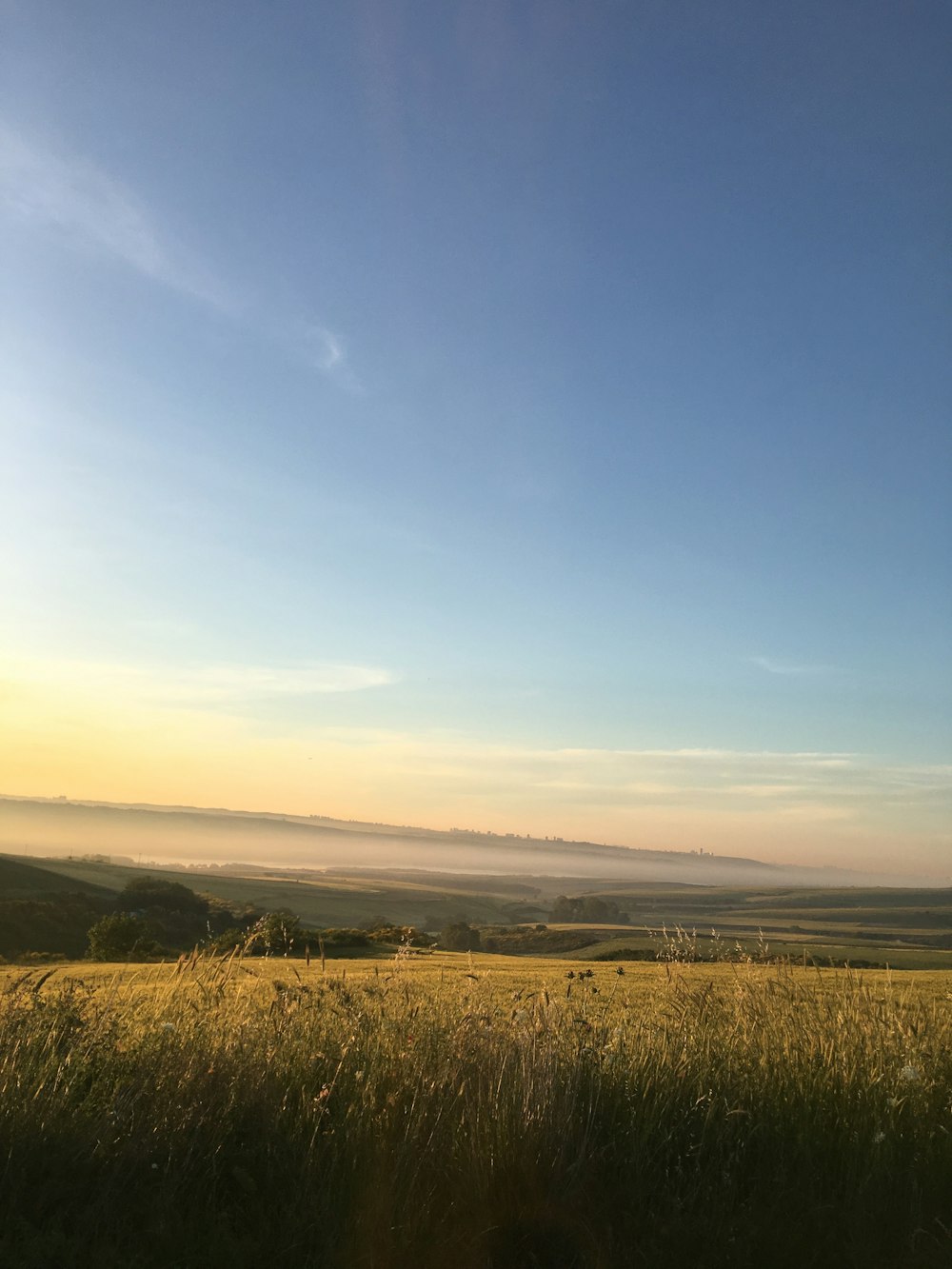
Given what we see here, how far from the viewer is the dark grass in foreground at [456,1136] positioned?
185 inches

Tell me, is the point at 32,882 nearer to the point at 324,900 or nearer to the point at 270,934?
the point at 324,900

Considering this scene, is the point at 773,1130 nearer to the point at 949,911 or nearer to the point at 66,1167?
the point at 66,1167

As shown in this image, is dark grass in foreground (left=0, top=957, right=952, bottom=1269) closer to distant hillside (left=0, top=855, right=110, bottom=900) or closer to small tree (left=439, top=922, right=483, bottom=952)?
small tree (left=439, top=922, right=483, bottom=952)

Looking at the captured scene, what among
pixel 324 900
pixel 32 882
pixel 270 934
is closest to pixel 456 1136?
pixel 270 934

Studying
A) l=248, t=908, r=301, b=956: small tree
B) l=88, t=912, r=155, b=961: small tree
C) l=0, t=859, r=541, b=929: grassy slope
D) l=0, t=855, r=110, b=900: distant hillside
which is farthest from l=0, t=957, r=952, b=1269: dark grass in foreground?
l=0, t=859, r=541, b=929: grassy slope

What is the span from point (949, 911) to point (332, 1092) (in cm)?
22738

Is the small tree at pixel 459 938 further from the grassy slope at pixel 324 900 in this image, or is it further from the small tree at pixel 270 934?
the small tree at pixel 270 934

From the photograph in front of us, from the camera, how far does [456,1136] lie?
218 inches

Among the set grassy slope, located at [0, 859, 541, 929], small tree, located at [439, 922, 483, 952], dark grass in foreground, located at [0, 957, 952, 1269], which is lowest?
grassy slope, located at [0, 859, 541, 929]

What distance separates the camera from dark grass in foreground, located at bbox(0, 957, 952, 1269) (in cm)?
470

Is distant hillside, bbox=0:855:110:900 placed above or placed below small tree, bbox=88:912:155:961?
below

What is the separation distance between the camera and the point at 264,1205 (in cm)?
493

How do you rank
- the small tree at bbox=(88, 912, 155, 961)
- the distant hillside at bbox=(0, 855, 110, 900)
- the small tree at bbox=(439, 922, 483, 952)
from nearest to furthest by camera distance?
the small tree at bbox=(88, 912, 155, 961)
the small tree at bbox=(439, 922, 483, 952)
the distant hillside at bbox=(0, 855, 110, 900)

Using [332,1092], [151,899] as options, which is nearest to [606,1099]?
[332,1092]
